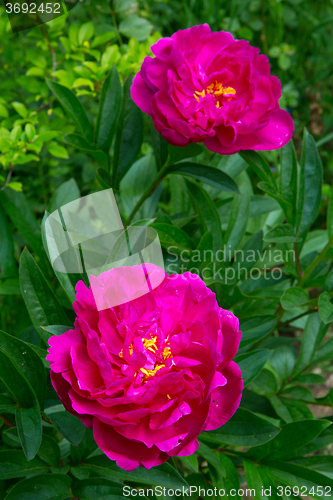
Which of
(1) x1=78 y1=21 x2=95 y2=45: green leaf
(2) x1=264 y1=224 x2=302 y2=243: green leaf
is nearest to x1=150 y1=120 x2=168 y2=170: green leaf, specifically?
(2) x1=264 y1=224 x2=302 y2=243: green leaf

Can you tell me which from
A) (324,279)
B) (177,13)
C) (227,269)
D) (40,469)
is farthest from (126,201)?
(177,13)

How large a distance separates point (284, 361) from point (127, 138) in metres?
0.60

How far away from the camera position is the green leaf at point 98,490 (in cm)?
56

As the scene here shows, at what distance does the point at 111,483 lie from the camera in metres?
0.56

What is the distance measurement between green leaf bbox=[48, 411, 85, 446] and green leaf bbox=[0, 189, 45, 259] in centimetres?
39

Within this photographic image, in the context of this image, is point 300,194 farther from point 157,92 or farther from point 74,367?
point 74,367

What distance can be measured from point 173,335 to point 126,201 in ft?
1.71

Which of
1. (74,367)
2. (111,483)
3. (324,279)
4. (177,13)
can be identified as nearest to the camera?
(74,367)

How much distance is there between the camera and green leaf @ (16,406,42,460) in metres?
0.45

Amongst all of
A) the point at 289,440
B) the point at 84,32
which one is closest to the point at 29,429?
the point at 289,440

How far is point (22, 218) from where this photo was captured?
0.85 meters

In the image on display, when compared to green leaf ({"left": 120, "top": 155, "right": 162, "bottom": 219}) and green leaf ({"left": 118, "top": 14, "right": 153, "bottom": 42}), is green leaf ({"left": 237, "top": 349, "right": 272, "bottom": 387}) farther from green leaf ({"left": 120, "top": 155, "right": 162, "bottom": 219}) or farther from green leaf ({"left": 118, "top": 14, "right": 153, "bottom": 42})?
green leaf ({"left": 118, "top": 14, "right": 153, "bottom": 42})

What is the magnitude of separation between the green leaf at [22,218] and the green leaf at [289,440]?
0.54 metres

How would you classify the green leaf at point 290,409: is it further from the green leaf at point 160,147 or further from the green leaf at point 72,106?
the green leaf at point 72,106
